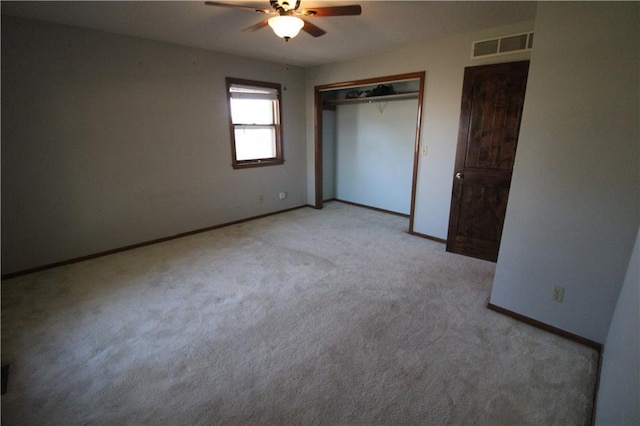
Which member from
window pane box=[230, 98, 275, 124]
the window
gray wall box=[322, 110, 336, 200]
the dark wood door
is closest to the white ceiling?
the dark wood door

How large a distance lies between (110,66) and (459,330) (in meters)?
4.27

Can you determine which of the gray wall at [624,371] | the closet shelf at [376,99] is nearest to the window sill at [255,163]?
the closet shelf at [376,99]

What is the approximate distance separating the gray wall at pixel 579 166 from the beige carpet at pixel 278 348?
1.42ft

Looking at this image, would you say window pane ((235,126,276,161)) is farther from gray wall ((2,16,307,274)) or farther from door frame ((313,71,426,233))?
door frame ((313,71,426,233))

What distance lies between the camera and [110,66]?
3.29 m

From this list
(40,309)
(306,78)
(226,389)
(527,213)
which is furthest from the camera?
(306,78)

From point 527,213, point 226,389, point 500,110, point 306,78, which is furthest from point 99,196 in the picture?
point 500,110

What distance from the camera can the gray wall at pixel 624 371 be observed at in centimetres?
104

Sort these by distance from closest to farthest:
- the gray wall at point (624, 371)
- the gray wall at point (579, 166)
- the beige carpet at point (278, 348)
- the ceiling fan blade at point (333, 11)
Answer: the gray wall at point (624, 371), the beige carpet at point (278, 348), the gray wall at point (579, 166), the ceiling fan blade at point (333, 11)

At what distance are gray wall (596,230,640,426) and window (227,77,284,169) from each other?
4.35 metres

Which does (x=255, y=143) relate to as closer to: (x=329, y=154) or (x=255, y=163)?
(x=255, y=163)

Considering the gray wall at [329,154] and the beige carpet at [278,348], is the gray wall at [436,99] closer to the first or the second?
the beige carpet at [278,348]

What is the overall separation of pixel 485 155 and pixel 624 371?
8.17 ft

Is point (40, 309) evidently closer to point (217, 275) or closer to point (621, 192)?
point (217, 275)
